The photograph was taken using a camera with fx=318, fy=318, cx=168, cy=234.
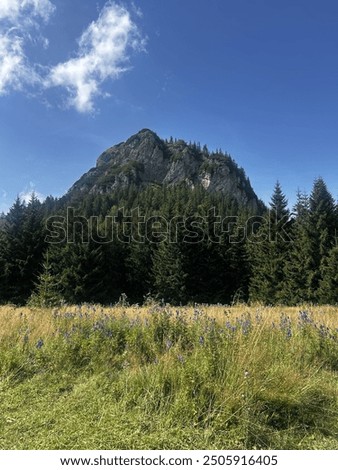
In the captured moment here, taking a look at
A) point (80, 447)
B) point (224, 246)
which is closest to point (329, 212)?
point (224, 246)

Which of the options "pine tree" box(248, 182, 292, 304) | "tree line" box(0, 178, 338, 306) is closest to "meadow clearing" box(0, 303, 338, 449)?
"tree line" box(0, 178, 338, 306)

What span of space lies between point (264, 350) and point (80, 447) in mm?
2309

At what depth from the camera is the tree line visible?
110ft

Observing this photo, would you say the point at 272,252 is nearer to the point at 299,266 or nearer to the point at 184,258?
the point at 299,266

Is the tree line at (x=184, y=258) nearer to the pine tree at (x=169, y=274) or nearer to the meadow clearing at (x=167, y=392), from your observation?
the pine tree at (x=169, y=274)

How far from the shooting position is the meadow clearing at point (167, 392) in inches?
103

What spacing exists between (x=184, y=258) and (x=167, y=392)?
118 feet

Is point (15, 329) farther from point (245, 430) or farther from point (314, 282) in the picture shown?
point (314, 282)

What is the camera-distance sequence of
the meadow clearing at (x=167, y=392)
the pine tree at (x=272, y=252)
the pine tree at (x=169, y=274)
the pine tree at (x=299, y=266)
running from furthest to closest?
the pine tree at (x=169, y=274) < the pine tree at (x=272, y=252) < the pine tree at (x=299, y=266) < the meadow clearing at (x=167, y=392)

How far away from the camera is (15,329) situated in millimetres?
5320

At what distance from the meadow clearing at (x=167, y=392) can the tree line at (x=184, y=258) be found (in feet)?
85.5

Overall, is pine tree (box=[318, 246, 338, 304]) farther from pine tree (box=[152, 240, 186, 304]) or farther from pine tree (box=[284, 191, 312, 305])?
pine tree (box=[152, 240, 186, 304])

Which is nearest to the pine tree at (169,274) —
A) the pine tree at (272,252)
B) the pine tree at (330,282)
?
the pine tree at (272,252)

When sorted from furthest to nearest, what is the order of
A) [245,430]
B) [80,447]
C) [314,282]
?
[314,282] → [245,430] → [80,447]
